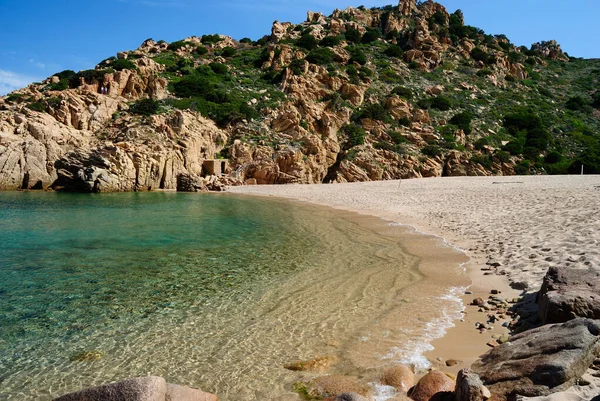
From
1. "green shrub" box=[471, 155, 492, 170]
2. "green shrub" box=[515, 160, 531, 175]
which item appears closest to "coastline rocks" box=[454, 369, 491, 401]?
"green shrub" box=[471, 155, 492, 170]

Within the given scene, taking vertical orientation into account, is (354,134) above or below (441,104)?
below

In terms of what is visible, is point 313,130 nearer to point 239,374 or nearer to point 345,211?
point 345,211

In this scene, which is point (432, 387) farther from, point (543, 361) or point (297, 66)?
point (297, 66)

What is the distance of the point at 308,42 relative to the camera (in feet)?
186

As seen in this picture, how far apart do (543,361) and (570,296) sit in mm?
1651

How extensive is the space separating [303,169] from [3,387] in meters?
35.0

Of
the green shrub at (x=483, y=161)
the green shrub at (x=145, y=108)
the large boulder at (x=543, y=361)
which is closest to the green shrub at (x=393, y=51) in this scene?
the green shrub at (x=483, y=161)

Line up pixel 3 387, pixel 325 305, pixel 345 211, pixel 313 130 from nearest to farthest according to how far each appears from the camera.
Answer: pixel 3 387 < pixel 325 305 < pixel 345 211 < pixel 313 130

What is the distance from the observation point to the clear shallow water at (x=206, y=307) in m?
5.16

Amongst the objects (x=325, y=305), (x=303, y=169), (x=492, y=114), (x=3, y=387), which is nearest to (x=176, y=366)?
(x=3, y=387)

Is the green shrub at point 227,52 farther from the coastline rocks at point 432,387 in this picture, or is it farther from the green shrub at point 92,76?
the coastline rocks at point 432,387

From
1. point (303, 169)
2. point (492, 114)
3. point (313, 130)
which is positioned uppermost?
point (492, 114)

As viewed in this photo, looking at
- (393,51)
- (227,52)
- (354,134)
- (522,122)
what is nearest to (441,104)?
Answer: (522,122)

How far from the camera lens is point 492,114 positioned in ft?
164
